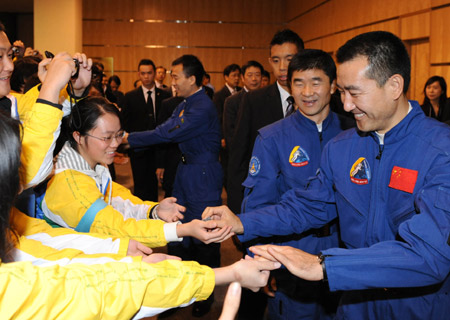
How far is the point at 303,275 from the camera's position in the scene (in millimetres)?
1630

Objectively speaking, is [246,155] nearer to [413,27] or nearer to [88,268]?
[88,268]

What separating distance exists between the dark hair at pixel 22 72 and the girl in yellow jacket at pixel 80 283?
2152 mm

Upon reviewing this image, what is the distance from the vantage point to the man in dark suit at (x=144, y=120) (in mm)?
5500

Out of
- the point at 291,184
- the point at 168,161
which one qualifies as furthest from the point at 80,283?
the point at 168,161

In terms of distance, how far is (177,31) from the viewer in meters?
12.2

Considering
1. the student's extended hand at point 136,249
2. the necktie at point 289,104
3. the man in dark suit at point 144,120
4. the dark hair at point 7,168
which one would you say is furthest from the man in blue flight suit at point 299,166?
the man in dark suit at point 144,120

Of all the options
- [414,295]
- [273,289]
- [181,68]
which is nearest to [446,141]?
[414,295]

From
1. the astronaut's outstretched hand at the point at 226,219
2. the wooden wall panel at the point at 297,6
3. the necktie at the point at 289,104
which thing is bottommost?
the astronaut's outstretched hand at the point at 226,219

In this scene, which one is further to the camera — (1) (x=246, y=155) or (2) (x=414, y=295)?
(1) (x=246, y=155)

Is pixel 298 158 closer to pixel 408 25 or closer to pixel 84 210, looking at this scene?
pixel 84 210

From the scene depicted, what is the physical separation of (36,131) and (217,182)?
2.53 meters

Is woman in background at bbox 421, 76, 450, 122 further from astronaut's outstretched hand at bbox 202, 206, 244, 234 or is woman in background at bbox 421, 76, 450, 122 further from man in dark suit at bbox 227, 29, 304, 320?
astronaut's outstretched hand at bbox 202, 206, 244, 234

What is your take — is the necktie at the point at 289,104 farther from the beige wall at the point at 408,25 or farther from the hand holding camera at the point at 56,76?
the beige wall at the point at 408,25

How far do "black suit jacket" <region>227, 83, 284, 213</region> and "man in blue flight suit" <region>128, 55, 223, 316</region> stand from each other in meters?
0.82
